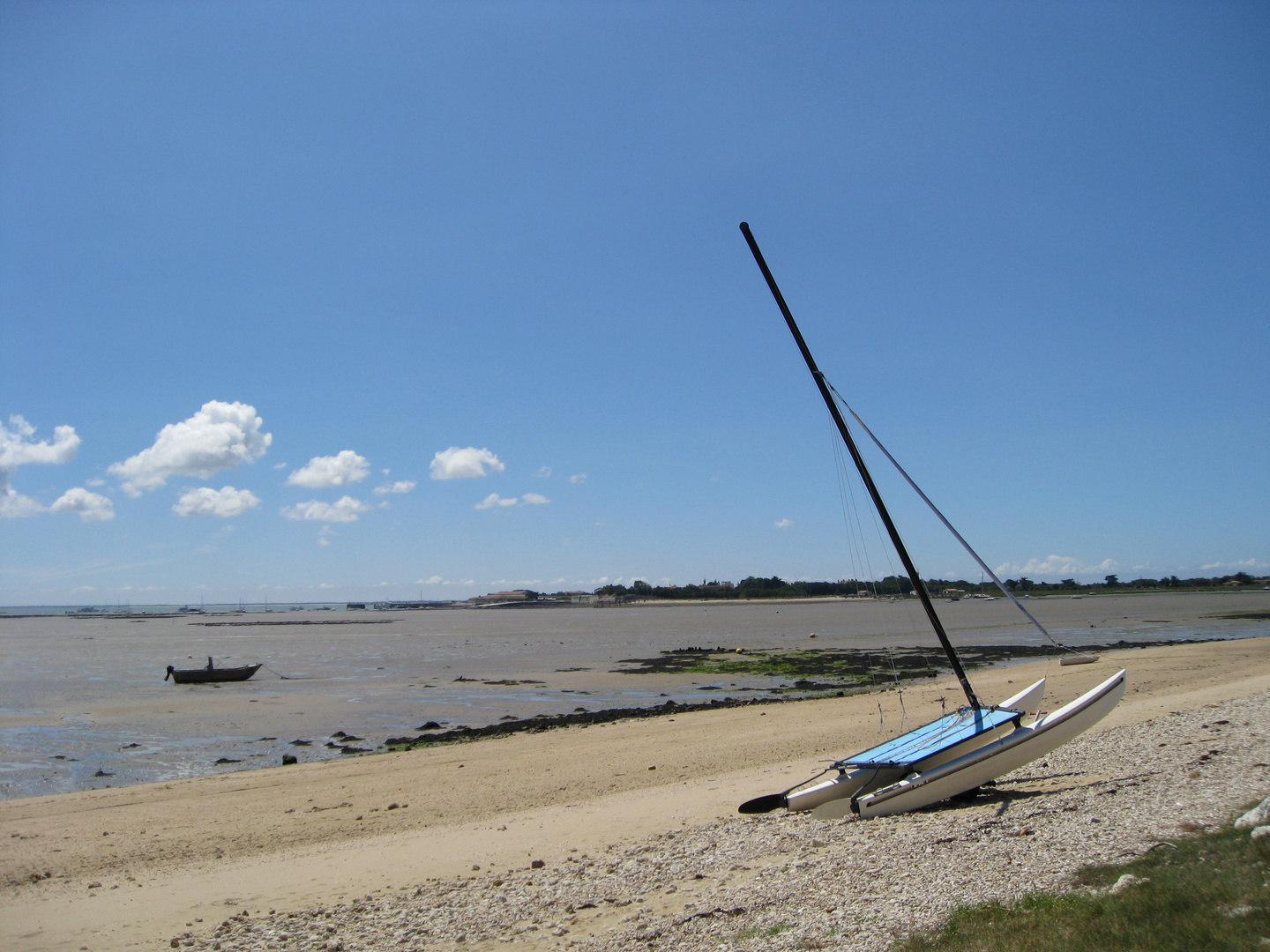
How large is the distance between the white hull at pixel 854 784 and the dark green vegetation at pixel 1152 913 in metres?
5.43

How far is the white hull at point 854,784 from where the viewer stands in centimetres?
1334

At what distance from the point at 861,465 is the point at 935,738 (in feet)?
17.6

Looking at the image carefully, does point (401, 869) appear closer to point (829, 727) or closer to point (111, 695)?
point (829, 727)

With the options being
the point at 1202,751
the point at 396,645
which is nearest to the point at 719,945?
the point at 1202,751

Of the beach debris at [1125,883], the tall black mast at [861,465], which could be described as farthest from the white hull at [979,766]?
the beach debris at [1125,883]

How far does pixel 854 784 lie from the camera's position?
13844 mm

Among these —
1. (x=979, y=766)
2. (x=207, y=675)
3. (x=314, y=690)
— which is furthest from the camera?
(x=207, y=675)

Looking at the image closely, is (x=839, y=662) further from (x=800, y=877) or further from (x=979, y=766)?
(x=800, y=877)

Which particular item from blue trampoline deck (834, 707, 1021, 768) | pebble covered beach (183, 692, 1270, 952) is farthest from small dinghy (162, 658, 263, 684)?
blue trampoline deck (834, 707, 1021, 768)

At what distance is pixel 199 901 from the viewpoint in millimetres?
12234

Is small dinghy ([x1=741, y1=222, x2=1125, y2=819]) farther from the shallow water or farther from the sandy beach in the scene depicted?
the shallow water

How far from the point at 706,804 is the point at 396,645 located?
84.1 meters

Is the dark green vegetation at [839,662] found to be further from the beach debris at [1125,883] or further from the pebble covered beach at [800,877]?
the beach debris at [1125,883]

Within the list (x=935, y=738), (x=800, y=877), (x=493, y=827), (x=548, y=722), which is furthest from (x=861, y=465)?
(x=548, y=722)
